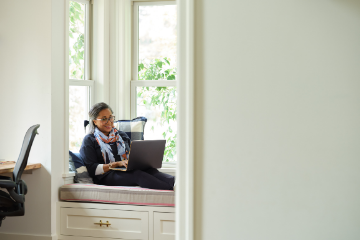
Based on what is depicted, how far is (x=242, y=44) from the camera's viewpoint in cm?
109

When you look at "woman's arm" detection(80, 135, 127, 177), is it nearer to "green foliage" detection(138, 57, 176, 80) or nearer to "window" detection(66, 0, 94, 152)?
"window" detection(66, 0, 94, 152)

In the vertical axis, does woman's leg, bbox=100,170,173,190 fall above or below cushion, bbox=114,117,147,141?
below

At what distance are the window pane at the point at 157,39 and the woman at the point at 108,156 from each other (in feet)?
2.58

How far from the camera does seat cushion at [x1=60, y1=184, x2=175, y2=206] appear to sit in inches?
116

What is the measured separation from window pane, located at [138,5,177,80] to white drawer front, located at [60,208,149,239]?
1561mm

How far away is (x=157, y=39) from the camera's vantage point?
399 centimetres

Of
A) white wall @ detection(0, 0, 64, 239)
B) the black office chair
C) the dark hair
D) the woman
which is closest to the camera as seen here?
the black office chair

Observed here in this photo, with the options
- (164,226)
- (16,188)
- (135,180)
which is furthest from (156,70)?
(16,188)

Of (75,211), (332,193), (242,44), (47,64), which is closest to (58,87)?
(47,64)

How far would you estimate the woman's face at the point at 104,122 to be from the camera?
3.43 m

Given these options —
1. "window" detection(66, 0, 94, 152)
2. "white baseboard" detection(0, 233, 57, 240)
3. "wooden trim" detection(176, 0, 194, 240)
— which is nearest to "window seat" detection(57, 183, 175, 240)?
"white baseboard" detection(0, 233, 57, 240)

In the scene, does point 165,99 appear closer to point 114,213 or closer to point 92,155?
point 92,155

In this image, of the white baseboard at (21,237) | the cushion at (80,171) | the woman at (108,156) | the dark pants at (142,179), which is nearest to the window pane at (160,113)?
the woman at (108,156)

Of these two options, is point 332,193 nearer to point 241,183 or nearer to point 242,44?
point 241,183
